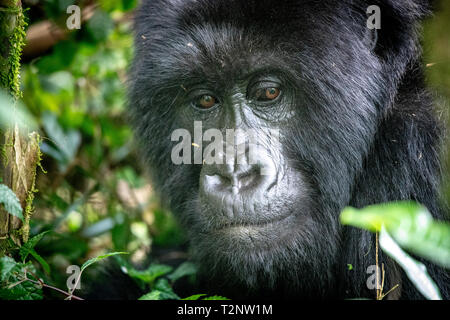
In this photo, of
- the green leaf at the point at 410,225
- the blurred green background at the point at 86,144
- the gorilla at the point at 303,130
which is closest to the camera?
the green leaf at the point at 410,225

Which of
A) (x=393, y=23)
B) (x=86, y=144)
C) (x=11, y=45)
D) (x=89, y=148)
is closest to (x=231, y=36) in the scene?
(x=393, y=23)

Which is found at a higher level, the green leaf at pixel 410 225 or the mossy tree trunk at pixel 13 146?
the mossy tree trunk at pixel 13 146

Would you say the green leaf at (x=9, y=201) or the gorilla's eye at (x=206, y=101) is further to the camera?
the gorilla's eye at (x=206, y=101)

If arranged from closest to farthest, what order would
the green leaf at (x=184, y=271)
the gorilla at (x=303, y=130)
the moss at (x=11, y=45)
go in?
1. the moss at (x=11, y=45)
2. the gorilla at (x=303, y=130)
3. the green leaf at (x=184, y=271)

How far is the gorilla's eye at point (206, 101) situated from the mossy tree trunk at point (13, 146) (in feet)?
3.76

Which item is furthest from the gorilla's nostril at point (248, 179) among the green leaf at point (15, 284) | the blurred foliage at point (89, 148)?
the blurred foliage at point (89, 148)

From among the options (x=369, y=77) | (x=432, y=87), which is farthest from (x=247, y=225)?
(x=432, y=87)

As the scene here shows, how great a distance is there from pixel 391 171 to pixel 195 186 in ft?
4.33

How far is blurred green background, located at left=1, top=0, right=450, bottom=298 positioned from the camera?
15.2 ft

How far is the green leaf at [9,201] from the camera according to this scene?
2.50 m

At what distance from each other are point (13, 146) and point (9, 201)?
400 mm

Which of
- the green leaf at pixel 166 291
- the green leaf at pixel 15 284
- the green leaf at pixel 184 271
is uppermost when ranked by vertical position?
the green leaf at pixel 15 284

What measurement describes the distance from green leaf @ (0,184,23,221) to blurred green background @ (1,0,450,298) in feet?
4.89

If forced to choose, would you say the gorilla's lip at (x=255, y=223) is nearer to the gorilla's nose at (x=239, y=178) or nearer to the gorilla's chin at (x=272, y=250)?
the gorilla's chin at (x=272, y=250)
